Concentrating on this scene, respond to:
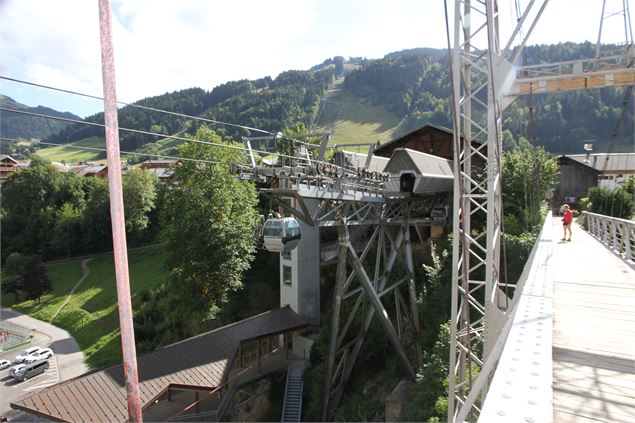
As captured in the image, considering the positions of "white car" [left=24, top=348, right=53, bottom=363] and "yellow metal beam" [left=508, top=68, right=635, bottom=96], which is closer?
"yellow metal beam" [left=508, top=68, right=635, bottom=96]

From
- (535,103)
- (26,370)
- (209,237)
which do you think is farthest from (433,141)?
(535,103)

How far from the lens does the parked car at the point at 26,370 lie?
86.5ft

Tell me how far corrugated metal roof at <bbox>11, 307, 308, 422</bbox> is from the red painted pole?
1186 centimetres

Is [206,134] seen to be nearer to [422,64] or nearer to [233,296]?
[233,296]

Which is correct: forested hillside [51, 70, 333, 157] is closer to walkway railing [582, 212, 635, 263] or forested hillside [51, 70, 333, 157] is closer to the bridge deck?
walkway railing [582, 212, 635, 263]

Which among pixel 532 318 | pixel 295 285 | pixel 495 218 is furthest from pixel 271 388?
pixel 532 318

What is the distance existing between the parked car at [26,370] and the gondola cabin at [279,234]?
2498cm

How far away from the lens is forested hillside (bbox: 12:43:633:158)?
3263 inches

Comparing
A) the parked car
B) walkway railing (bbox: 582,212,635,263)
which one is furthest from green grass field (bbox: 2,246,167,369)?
walkway railing (bbox: 582,212,635,263)

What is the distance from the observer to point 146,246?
49188 mm

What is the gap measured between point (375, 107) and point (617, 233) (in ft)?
402

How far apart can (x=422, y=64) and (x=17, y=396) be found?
140 m

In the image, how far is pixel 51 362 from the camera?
2916cm

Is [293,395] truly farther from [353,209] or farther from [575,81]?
[575,81]
